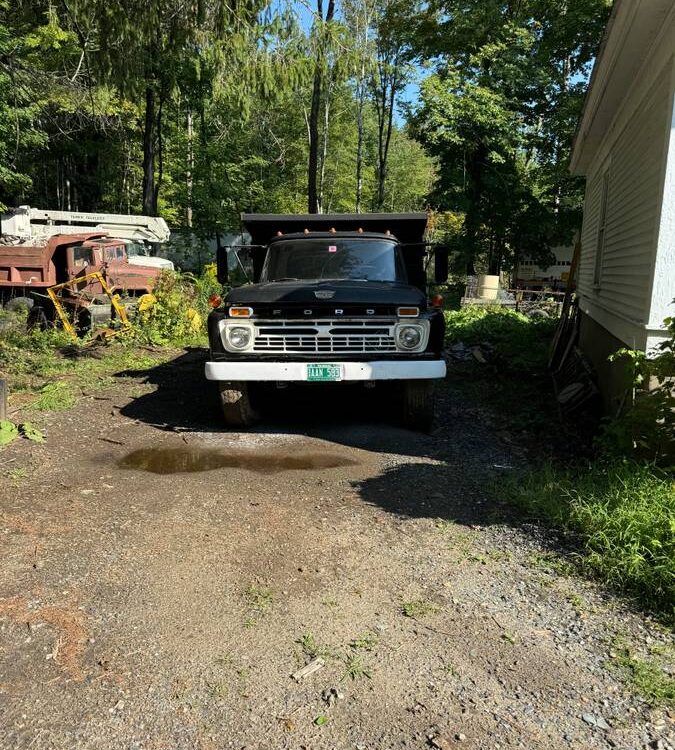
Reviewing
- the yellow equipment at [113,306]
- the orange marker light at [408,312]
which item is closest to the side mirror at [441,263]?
the orange marker light at [408,312]

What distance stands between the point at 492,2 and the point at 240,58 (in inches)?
822

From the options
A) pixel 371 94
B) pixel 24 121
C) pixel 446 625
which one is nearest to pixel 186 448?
pixel 446 625

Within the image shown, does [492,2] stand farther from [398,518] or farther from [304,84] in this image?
[398,518]

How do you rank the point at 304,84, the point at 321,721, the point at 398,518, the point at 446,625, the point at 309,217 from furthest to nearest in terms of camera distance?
the point at 309,217, the point at 304,84, the point at 398,518, the point at 446,625, the point at 321,721

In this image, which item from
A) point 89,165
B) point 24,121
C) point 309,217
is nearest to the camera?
point 309,217

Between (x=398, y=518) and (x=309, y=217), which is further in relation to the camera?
(x=309, y=217)

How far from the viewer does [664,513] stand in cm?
384

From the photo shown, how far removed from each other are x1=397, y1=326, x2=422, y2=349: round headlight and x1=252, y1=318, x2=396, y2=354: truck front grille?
0.08m

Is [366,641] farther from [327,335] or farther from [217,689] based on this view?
[327,335]

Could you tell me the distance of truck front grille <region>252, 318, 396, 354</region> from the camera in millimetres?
6055

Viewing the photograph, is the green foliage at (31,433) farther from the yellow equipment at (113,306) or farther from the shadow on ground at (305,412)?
the yellow equipment at (113,306)

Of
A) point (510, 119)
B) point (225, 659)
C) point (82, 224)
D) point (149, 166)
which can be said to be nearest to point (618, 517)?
point (225, 659)

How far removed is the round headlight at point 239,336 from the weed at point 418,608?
3492mm

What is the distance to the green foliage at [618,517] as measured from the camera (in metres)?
3.38
